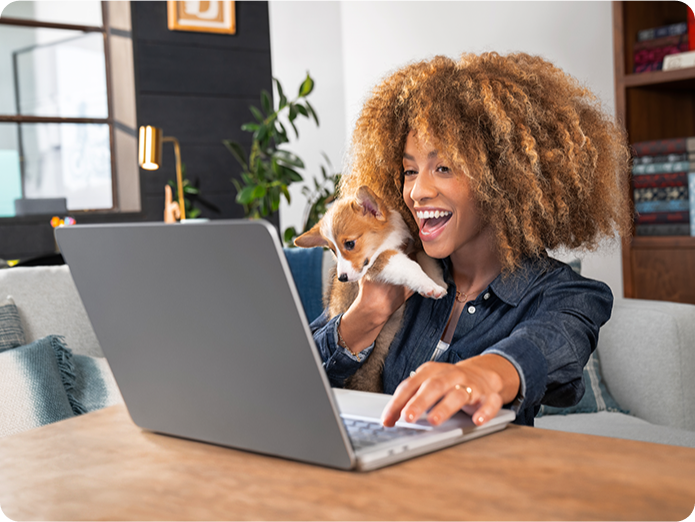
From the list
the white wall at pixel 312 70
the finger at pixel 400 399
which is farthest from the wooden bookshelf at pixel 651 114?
the white wall at pixel 312 70

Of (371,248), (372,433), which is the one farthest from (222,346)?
(371,248)

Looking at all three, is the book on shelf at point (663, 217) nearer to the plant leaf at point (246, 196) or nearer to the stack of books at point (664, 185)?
the stack of books at point (664, 185)

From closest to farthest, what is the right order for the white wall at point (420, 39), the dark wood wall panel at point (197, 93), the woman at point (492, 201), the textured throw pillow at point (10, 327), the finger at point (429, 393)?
1. the finger at point (429, 393)
2. the woman at point (492, 201)
3. the textured throw pillow at point (10, 327)
4. the white wall at point (420, 39)
5. the dark wood wall panel at point (197, 93)

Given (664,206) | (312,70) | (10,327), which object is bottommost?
(10,327)

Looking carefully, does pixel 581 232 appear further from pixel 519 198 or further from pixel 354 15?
pixel 354 15

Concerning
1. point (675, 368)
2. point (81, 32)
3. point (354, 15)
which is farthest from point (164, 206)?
point (675, 368)

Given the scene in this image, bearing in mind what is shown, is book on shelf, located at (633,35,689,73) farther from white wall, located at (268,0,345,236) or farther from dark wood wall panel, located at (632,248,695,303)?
white wall, located at (268,0,345,236)

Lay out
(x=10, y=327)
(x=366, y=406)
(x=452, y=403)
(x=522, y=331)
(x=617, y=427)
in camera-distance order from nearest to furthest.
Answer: (x=452, y=403) < (x=366, y=406) < (x=522, y=331) < (x=10, y=327) < (x=617, y=427)

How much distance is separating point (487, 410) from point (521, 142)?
1.80 ft

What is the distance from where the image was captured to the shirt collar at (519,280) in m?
1.12

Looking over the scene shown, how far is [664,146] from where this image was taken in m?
2.20

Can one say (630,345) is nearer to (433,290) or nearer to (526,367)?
(433,290)

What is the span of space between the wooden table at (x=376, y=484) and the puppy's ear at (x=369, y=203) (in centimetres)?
53

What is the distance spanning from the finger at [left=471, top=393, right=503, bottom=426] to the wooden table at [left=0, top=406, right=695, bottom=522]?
20 mm
